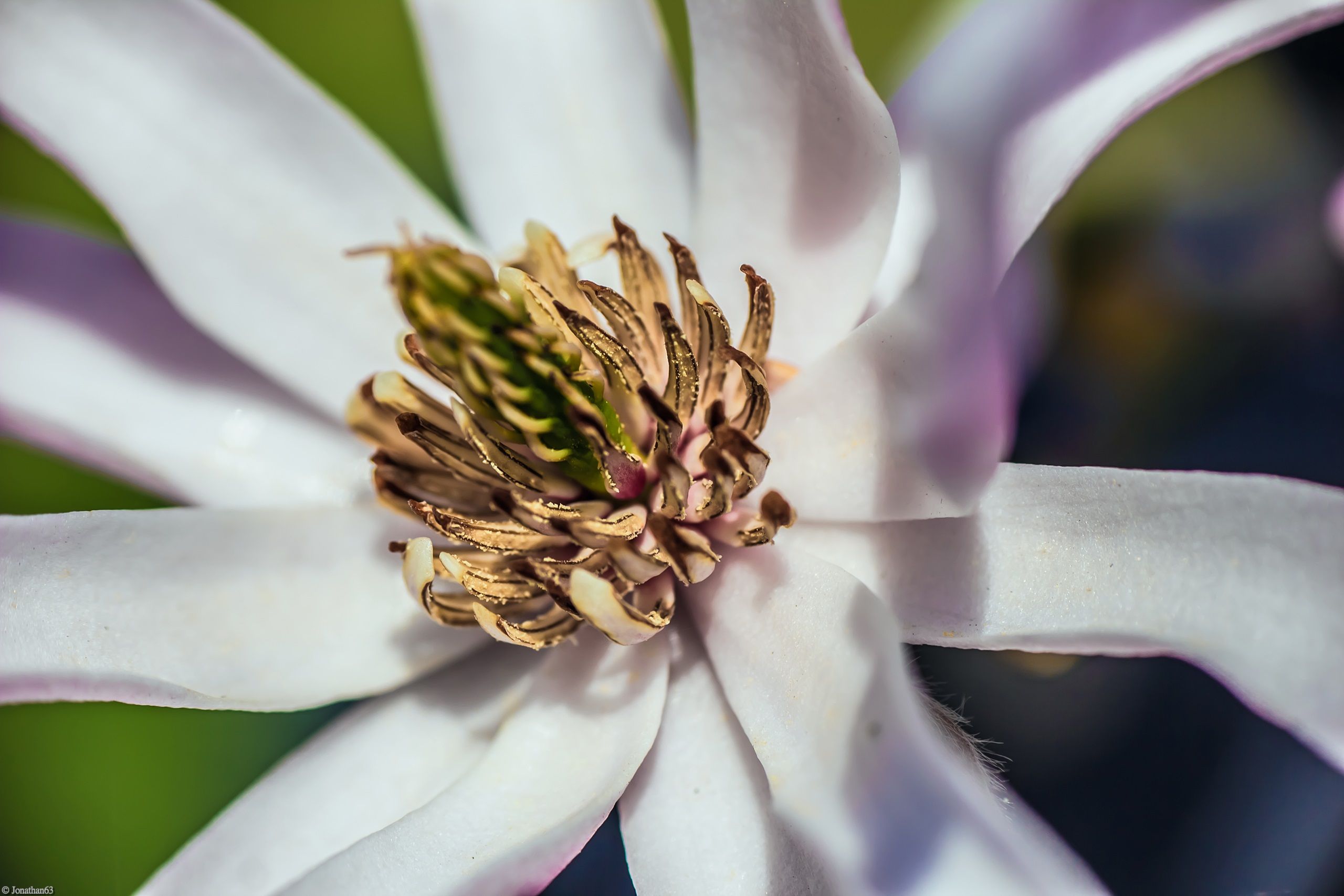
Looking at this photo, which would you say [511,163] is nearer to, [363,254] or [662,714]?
[363,254]

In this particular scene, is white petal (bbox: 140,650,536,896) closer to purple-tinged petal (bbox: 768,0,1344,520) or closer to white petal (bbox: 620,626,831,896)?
white petal (bbox: 620,626,831,896)

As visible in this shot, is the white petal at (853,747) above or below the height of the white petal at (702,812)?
above

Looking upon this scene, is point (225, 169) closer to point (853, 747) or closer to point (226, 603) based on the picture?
point (226, 603)

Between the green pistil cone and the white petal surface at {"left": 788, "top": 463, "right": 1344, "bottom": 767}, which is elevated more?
the green pistil cone

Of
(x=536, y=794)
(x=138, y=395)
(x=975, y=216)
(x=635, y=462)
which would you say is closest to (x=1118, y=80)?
(x=975, y=216)

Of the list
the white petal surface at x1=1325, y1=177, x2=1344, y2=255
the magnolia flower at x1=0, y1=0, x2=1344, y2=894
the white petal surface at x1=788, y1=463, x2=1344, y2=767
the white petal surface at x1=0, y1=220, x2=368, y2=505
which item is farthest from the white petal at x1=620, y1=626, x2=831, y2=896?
the white petal surface at x1=1325, y1=177, x2=1344, y2=255

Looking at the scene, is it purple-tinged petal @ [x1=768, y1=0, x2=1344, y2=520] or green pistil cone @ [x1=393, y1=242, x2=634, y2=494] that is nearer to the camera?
purple-tinged petal @ [x1=768, y1=0, x2=1344, y2=520]

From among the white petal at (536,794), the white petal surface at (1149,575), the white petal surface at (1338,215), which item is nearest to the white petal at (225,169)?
the white petal at (536,794)

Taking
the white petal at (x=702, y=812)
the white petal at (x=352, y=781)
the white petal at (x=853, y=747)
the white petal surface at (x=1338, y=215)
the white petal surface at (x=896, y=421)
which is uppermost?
the white petal surface at (x=896, y=421)

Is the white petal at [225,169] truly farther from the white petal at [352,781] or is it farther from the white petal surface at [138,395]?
the white petal at [352,781]
